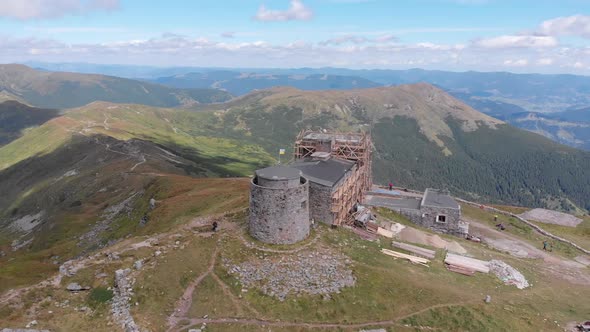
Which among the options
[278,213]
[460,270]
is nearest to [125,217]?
[278,213]

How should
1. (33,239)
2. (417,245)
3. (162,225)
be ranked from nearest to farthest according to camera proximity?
(417,245), (162,225), (33,239)

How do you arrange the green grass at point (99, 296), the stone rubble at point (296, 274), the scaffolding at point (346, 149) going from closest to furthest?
the green grass at point (99, 296)
the stone rubble at point (296, 274)
the scaffolding at point (346, 149)

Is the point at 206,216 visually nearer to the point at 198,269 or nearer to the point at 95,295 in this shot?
the point at 198,269

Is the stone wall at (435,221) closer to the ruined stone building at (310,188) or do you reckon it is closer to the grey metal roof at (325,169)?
the ruined stone building at (310,188)

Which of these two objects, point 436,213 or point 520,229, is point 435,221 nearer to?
point 436,213

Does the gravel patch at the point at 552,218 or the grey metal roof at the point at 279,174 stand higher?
the grey metal roof at the point at 279,174

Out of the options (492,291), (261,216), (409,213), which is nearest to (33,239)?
(261,216)

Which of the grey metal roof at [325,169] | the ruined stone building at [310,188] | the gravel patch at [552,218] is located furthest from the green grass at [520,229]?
the grey metal roof at [325,169]
